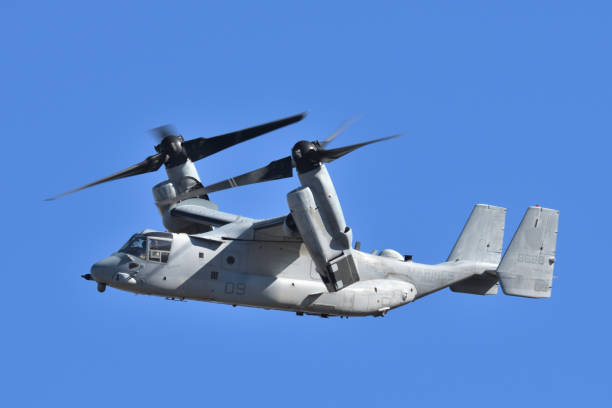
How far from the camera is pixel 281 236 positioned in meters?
23.8

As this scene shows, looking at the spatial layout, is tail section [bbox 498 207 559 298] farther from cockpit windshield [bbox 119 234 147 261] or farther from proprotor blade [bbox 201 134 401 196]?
cockpit windshield [bbox 119 234 147 261]

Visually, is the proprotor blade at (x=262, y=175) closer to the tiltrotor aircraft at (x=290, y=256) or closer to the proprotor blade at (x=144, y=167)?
the tiltrotor aircraft at (x=290, y=256)

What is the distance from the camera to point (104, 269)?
2272cm

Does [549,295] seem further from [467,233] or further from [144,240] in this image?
[144,240]

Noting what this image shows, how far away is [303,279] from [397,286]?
2435 millimetres

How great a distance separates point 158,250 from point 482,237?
348 inches

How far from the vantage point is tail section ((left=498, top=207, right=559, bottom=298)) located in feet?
84.6

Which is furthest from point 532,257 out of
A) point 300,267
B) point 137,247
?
point 137,247

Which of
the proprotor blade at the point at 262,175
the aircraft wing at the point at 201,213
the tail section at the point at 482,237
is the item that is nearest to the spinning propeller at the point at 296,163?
the proprotor blade at the point at 262,175

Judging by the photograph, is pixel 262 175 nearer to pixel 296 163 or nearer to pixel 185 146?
pixel 296 163

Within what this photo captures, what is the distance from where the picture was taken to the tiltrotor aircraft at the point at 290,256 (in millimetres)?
22531

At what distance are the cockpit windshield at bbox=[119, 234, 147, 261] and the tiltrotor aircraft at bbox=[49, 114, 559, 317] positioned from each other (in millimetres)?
27

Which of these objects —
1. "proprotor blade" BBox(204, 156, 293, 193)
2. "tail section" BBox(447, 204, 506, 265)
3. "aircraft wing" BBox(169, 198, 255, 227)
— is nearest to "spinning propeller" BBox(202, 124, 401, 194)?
"proprotor blade" BBox(204, 156, 293, 193)

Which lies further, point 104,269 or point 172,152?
point 172,152
